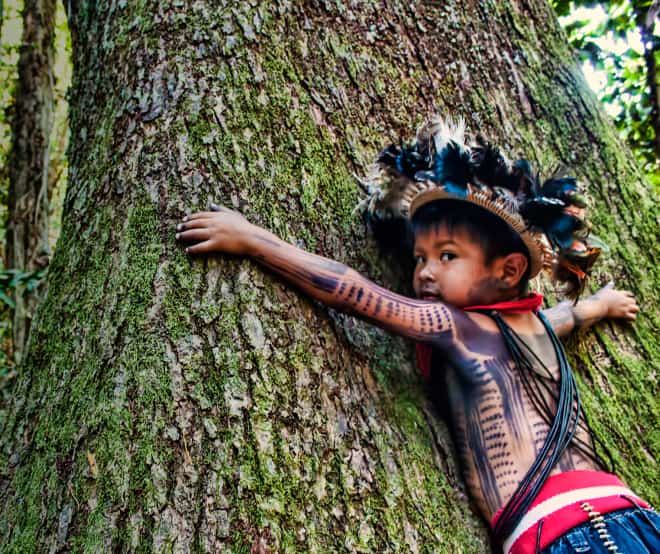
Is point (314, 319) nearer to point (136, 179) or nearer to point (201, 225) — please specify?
point (201, 225)

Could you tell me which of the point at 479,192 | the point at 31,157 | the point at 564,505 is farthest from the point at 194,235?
the point at 31,157

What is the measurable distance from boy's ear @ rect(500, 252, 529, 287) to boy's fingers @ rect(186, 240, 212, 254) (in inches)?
40.7

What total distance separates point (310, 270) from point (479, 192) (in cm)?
65

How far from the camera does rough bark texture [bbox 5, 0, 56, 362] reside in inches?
236

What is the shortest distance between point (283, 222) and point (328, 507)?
0.94 metres

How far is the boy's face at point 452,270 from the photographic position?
2281 mm

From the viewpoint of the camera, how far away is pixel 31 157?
6.39m

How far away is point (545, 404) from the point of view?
221 cm

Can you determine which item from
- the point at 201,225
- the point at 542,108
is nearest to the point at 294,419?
the point at 201,225

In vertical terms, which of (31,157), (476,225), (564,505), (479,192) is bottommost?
(31,157)

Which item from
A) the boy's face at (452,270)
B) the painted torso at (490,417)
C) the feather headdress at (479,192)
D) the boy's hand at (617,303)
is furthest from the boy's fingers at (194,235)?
the boy's hand at (617,303)

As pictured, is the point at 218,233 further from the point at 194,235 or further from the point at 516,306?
the point at 516,306

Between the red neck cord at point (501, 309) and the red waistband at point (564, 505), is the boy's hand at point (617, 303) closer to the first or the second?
the red neck cord at point (501, 309)

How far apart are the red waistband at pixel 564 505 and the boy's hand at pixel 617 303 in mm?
933
